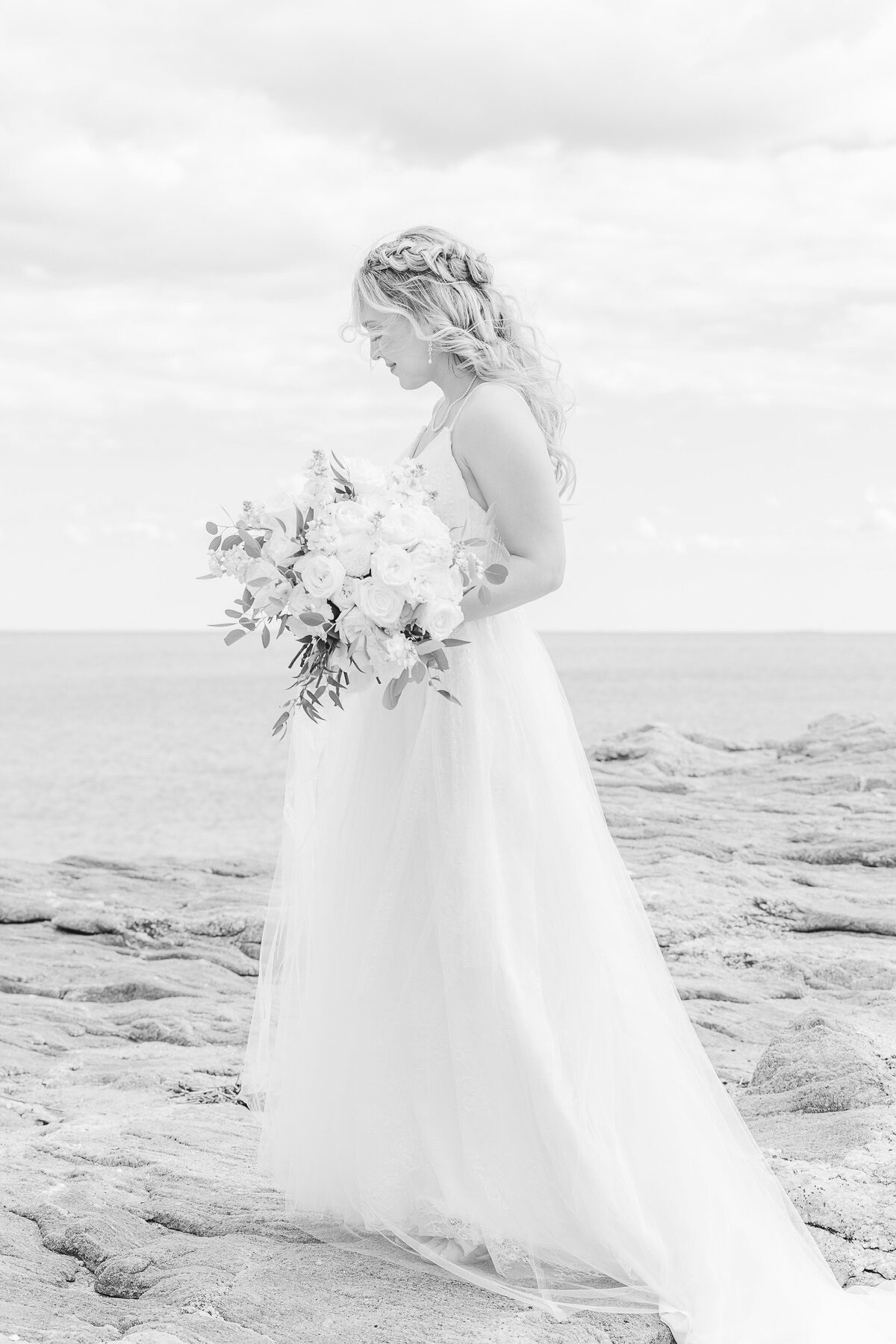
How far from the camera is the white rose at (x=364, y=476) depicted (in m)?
2.96

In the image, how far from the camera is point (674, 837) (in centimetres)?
977

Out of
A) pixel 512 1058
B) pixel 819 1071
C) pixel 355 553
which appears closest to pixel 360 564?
pixel 355 553

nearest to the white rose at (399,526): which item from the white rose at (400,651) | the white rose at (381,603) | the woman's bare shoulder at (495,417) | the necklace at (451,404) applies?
the white rose at (381,603)

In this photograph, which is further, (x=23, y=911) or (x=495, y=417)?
(x=23, y=911)

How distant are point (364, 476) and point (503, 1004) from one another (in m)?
1.25

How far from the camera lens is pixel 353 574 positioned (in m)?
2.88

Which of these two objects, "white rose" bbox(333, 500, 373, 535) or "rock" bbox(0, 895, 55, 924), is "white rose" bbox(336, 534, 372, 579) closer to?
"white rose" bbox(333, 500, 373, 535)

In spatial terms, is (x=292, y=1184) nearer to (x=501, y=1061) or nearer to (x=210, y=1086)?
(x=501, y=1061)

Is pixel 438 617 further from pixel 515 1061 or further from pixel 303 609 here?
pixel 515 1061

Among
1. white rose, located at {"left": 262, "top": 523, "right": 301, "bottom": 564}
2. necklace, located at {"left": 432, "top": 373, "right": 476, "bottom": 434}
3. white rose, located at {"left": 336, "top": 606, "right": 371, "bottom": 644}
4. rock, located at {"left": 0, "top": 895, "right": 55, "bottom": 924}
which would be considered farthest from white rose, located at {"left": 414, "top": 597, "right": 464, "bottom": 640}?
rock, located at {"left": 0, "top": 895, "right": 55, "bottom": 924}

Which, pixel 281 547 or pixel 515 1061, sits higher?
A: pixel 281 547

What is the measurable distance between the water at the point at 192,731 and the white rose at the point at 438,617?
796 cm

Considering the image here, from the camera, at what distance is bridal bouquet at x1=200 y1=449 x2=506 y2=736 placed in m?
2.84

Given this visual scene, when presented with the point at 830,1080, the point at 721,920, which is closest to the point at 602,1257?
the point at 830,1080
